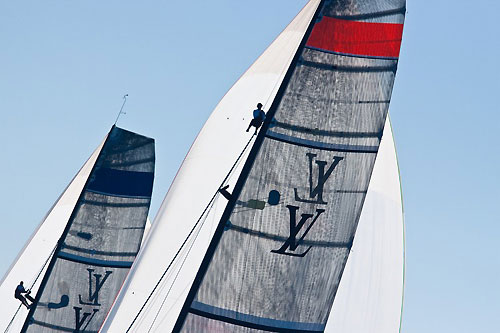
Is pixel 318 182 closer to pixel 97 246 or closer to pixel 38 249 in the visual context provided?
pixel 97 246

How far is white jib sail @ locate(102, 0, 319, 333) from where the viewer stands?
56.0 feet

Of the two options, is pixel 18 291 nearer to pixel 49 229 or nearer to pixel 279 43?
pixel 49 229

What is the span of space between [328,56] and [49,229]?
481 inches

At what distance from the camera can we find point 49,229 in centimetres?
2636

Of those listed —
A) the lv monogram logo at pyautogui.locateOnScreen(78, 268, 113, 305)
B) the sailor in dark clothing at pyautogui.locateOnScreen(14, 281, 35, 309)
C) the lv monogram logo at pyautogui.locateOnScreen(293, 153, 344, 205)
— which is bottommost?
the sailor in dark clothing at pyautogui.locateOnScreen(14, 281, 35, 309)

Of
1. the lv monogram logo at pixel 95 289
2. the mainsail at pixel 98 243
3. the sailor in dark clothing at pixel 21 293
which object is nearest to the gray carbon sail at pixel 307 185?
the mainsail at pixel 98 243

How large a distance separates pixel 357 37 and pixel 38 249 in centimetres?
1233

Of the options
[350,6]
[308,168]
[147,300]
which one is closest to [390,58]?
[350,6]

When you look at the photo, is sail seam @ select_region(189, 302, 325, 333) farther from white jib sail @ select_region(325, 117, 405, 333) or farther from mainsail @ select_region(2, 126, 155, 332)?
mainsail @ select_region(2, 126, 155, 332)

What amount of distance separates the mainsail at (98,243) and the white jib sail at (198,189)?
23.2 feet

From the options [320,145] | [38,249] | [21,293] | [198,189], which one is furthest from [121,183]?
[320,145]

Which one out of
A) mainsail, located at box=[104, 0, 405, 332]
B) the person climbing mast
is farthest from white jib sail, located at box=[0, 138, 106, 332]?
the person climbing mast

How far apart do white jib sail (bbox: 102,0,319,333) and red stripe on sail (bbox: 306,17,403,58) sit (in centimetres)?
65

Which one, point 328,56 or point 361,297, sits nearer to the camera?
point 328,56
